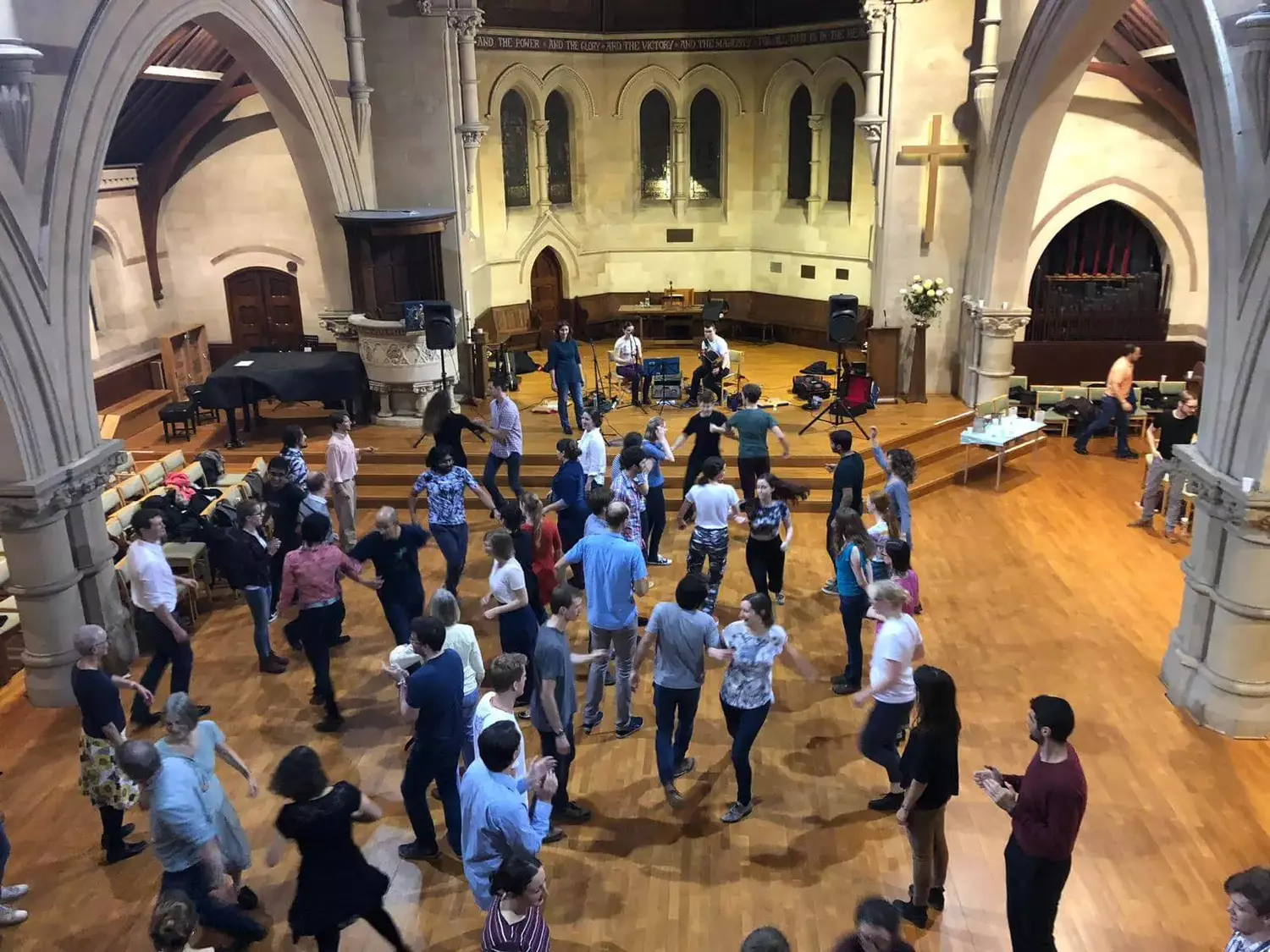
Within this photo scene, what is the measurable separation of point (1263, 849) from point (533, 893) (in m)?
4.46

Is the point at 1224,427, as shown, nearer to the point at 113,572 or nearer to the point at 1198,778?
the point at 1198,778

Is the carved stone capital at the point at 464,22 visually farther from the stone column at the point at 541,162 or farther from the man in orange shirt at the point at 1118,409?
the man in orange shirt at the point at 1118,409

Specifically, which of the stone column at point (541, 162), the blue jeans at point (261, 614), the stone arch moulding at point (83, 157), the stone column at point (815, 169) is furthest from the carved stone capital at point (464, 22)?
the blue jeans at point (261, 614)

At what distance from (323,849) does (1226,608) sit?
5.80 meters

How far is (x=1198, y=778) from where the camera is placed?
6316mm

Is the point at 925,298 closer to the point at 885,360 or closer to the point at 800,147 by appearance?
the point at 885,360

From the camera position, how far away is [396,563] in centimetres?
662

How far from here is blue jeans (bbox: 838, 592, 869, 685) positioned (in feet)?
22.1

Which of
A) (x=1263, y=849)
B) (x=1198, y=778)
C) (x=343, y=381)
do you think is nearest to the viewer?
(x=1263, y=849)

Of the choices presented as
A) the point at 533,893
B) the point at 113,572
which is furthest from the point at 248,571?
the point at 533,893

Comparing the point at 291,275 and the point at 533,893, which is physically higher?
the point at 291,275

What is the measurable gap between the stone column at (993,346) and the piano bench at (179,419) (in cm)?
1005

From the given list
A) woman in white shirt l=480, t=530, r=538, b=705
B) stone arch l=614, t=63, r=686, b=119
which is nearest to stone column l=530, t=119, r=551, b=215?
stone arch l=614, t=63, r=686, b=119

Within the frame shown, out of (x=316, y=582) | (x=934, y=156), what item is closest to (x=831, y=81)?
(x=934, y=156)
